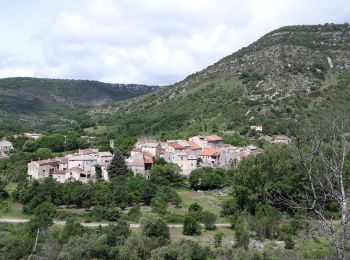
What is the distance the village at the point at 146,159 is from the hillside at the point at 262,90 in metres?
15.9

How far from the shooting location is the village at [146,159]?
5512cm

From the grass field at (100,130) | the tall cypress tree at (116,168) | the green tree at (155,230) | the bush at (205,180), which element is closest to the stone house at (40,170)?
the tall cypress tree at (116,168)

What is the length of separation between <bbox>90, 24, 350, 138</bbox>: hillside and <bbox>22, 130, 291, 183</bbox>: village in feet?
52.3

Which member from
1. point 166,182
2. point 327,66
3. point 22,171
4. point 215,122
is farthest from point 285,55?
point 22,171

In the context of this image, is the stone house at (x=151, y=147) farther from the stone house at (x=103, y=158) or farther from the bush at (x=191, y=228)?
the bush at (x=191, y=228)

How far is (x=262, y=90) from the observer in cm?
9744

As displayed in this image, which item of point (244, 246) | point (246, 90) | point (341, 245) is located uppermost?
point (246, 90)

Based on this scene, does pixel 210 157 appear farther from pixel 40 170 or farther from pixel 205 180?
pixel 40 170

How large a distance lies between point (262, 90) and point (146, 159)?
46366mm

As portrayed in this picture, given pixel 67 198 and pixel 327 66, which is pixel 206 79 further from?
pixel 67 198

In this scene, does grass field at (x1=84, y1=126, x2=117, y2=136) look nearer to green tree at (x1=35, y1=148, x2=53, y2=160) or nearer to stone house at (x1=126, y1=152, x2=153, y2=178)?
green tree at (x1=35, y1=148, x2=53, y2=160)

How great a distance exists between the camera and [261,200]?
4791cm

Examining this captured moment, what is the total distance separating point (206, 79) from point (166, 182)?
7641 cm

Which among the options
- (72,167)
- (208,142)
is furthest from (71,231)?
(208,142)
